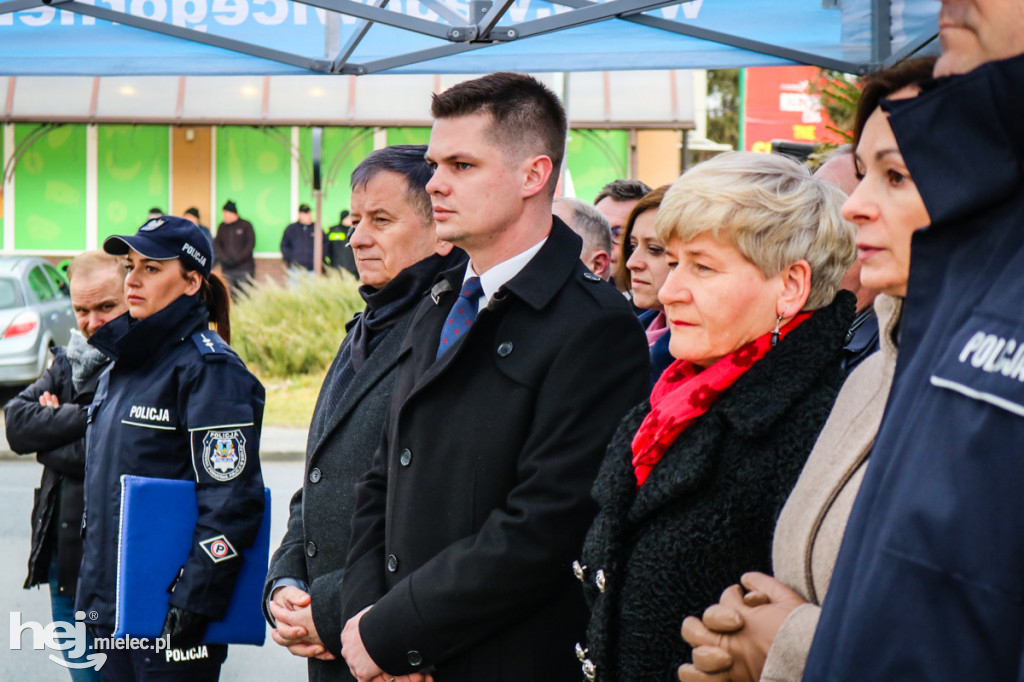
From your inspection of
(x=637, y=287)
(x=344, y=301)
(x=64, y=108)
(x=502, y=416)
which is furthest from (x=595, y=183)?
(x=502, y=416)

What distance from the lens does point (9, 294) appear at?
13156 millimetres

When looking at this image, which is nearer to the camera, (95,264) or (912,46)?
(95,264)

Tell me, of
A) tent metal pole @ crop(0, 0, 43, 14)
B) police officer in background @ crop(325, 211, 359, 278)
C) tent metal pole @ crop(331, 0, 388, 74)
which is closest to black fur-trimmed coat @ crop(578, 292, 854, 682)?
tent metal pole @ crop(331, 0, 388, 74)

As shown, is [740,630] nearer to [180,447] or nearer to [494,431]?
[494,431]

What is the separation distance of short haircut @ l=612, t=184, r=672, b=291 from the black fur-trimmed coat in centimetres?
183

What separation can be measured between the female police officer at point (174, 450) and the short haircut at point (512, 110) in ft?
4.72

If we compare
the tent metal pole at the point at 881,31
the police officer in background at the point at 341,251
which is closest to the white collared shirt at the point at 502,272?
the tent metal pole at the point at 881,31

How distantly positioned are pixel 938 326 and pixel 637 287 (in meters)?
2.68

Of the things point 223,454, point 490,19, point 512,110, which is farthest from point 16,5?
point 512,110

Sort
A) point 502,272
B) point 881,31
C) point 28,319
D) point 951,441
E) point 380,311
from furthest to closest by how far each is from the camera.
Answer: point 28,319 → point 881,31 → point 380,311 → point 502,272 → point 951,441

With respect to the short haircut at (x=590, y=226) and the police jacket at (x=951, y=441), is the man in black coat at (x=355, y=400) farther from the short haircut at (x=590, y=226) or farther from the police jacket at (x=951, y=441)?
the police jacket at (x=951, y=441)

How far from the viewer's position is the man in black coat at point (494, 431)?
2410 mm

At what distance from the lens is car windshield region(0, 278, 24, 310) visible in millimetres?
A: 13000

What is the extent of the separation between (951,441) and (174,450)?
120 inches
